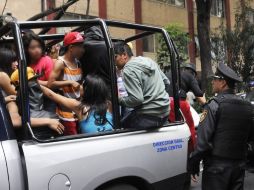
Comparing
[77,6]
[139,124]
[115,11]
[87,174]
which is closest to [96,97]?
[139,124]

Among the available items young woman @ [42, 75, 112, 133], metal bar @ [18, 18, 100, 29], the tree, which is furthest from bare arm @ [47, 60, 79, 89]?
the tree

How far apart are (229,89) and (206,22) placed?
45.6ft

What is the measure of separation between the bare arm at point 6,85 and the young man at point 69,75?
1.21 ft

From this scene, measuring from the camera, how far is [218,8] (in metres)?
31.5

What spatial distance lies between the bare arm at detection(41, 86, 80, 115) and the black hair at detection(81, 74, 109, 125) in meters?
→ 0.08

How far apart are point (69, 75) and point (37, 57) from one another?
359 mm

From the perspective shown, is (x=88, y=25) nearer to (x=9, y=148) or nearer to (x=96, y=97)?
(x=96, y=97)

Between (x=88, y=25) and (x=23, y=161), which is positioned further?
(x=88, y=25)

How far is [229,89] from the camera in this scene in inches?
175

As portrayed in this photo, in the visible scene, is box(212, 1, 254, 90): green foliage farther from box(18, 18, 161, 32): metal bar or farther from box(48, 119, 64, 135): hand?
box(48, 119, 64, 135): hand

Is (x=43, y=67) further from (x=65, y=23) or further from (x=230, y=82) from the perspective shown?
(x=230, y=82)

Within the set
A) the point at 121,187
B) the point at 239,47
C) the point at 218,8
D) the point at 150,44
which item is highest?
the point at 218,8

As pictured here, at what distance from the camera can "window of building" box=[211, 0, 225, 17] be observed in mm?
30875

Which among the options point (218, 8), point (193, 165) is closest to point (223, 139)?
point (193, 165)
